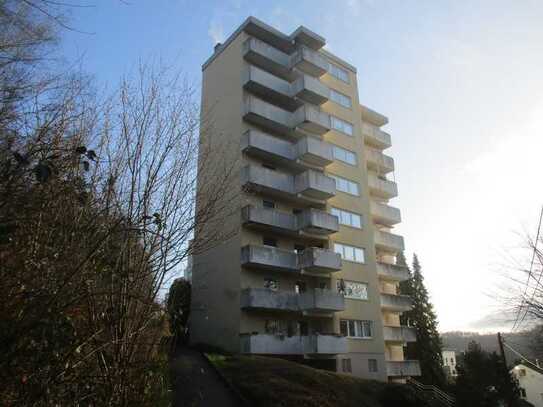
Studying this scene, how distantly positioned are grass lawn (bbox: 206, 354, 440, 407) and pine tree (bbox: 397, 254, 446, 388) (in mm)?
22641

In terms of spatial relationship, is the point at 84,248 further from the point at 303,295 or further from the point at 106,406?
the point at 303,295

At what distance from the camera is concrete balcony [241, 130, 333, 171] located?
29172mm

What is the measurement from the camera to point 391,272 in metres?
35.6

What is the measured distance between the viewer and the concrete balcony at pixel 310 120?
3156 cm

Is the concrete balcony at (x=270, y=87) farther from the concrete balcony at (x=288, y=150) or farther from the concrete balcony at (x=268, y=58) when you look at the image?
the concrete balcony at (x=288, y=150)

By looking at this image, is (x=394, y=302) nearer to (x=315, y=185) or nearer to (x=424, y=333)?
(x=315, y=185)

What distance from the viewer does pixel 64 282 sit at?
173 inches

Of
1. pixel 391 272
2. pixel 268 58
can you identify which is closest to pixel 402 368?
pixel 391 272

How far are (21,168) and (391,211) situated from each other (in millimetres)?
36589

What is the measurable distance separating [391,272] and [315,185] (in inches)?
459

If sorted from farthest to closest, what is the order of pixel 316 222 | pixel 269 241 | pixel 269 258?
1. pixel 269 241
2. pixel 316 222
3. pixel 269 258

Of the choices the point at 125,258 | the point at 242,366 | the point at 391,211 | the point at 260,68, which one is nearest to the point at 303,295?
the point at 242,366

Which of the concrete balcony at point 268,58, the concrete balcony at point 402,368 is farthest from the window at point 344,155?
the concrete balcony at point 402,368

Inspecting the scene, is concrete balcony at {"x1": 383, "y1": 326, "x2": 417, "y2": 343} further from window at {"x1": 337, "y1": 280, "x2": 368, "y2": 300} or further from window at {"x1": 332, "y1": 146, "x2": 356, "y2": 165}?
window at {"x1": 332, "y1": 146, "x2": 356, "y2": 165}
